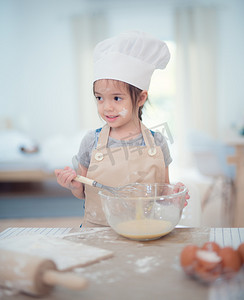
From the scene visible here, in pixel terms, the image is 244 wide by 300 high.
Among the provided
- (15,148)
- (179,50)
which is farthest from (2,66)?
(179,50)

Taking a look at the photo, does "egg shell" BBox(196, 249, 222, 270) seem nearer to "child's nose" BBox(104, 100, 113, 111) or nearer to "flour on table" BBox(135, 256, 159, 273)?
"flour on table" BBox(135, 256, 159, 273)

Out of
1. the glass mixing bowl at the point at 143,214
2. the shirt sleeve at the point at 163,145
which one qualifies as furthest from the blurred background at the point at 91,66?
the glass mixing bowl at the point at 143,214

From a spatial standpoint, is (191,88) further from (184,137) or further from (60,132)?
(60,132)

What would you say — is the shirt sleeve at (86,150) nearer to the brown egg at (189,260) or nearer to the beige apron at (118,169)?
the beige apron at (118,169)

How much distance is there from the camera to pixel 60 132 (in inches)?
197

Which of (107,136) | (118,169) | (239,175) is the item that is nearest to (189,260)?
(118,169)

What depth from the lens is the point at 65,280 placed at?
449mm

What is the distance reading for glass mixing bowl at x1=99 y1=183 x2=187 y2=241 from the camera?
26.5 inches

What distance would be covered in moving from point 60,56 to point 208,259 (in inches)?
186

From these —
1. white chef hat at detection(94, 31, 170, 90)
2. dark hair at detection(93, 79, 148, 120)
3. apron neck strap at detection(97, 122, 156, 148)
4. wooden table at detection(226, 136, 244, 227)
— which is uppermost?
white chef hat at detection(94, 31, 170, 90)

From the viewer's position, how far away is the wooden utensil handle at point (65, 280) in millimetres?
432

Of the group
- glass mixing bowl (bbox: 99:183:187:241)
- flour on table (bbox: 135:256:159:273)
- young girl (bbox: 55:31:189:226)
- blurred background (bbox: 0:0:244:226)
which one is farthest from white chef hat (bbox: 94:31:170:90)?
blurred background (bbox: 0:0:244:226)

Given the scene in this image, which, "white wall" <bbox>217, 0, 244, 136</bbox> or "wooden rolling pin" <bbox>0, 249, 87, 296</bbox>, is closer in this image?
"wooden rolling pin" <bbox>0, 249, 87, 296</bbox>

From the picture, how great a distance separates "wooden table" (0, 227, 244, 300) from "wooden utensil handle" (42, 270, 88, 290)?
0.03m
